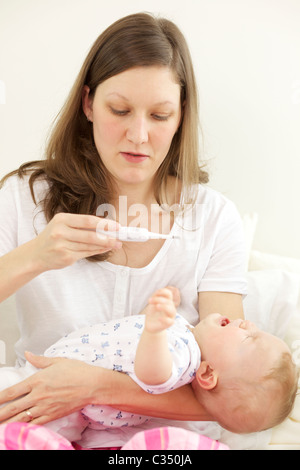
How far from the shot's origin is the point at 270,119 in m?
2.41

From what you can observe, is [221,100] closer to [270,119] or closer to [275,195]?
[270,119]

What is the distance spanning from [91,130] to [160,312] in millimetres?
880

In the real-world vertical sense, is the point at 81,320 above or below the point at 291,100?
below

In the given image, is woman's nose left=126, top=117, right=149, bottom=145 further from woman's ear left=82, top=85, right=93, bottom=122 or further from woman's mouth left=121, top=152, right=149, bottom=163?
woman's ear left=82, top=85, right=93, bottom=122

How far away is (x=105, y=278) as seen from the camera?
1795 millimetres

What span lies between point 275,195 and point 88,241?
1.39 metres

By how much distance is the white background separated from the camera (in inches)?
92.8

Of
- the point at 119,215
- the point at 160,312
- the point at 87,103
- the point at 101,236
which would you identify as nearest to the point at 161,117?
the point at 87,103

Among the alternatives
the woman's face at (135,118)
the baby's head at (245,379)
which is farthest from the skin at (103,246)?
the baby's head at (245,379)

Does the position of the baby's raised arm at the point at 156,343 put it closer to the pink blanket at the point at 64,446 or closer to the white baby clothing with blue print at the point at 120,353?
the white baby clothing with blue print at the point at 120,353

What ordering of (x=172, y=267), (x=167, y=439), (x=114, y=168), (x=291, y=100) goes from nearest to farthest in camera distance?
(x=167, y=439) < (x=114, y=168) < (x=172, y=267) < (x=291, y=100)

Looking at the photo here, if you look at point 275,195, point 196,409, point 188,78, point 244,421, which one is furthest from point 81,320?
point 275,195

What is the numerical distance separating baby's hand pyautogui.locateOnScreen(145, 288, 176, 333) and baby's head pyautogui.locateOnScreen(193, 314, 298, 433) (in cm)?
34

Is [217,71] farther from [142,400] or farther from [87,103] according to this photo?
[142,400]
